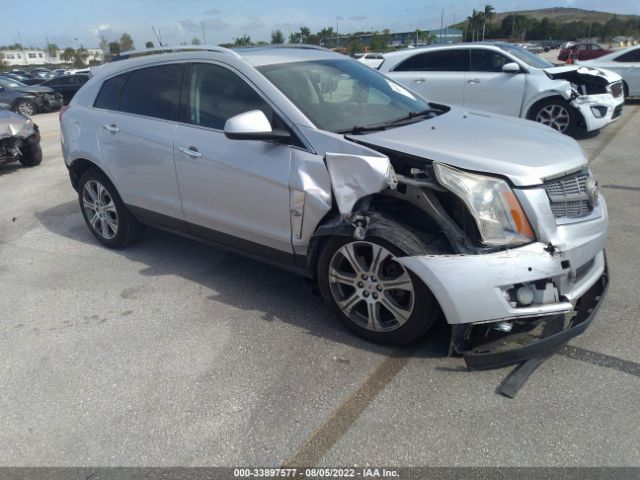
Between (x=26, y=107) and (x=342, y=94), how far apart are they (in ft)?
60.2

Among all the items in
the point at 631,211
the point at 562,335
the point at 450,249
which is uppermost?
the point at 450,249

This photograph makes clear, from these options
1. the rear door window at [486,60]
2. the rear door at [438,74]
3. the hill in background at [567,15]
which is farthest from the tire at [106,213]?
the hill in background at [567,15]

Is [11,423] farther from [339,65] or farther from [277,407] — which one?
[339,65]

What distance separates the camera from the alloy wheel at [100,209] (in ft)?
16.0

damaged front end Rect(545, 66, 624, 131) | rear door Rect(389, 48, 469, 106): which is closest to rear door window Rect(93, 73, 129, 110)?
rear door Rect(389, 48, 469, 106)

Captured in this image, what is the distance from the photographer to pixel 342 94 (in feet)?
12.6

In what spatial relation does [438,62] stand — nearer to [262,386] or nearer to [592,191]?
[592,191]

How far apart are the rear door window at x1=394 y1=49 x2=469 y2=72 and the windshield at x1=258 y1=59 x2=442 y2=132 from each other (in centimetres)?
623

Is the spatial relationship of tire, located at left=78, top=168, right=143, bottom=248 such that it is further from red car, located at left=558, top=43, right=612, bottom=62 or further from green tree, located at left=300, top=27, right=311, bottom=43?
green tree, located at left=300, top=27, right=311, bottom=43

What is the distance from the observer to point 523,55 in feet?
32.4

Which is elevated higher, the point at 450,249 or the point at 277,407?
the point at 450,249

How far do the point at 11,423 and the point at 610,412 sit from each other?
3.08m

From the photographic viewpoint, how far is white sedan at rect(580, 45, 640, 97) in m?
13.8

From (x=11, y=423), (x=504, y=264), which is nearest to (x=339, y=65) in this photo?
(x=504, y=264)
